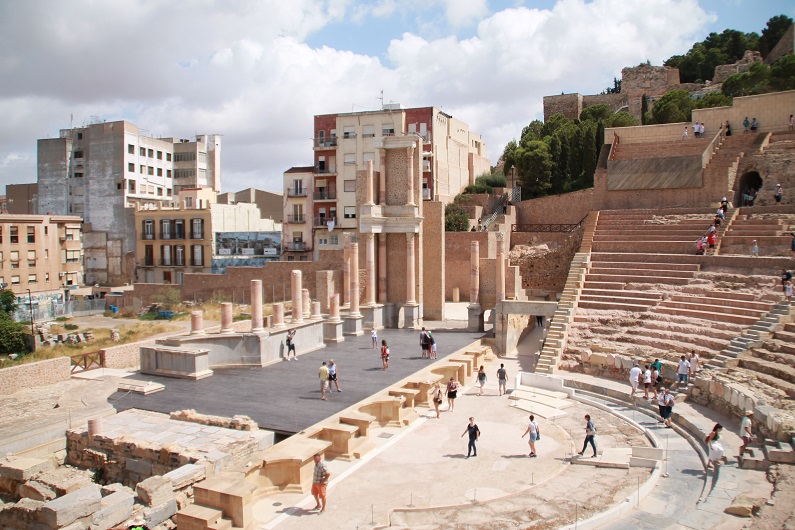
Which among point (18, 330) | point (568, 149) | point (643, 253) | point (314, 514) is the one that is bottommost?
point (314, 514)

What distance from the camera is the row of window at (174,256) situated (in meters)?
53.4

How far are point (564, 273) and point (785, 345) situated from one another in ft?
66.4

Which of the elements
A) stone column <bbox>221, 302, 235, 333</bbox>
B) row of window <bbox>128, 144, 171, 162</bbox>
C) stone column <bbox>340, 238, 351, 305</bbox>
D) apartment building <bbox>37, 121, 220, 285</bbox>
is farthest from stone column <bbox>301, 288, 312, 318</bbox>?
row of window <bbox>128, 144, 171, 162</bbox>

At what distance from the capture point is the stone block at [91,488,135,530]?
13484mm

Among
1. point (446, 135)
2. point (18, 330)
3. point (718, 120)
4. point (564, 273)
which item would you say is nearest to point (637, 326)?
point (564, 273)

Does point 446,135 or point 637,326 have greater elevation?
point 446,135

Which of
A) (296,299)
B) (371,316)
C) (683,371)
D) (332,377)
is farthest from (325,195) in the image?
(683,371)

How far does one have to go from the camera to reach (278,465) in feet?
49.7

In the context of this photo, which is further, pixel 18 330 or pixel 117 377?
pixel 18 330

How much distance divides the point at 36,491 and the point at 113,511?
2720 mm

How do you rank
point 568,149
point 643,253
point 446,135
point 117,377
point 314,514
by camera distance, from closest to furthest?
point 314,514, point 117,377, point 643,253, point 568,149, point 446,135

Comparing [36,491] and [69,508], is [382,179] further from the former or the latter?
[69,508]

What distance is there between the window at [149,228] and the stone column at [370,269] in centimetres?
2686

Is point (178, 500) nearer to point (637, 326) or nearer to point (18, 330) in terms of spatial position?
point (637, 326)
